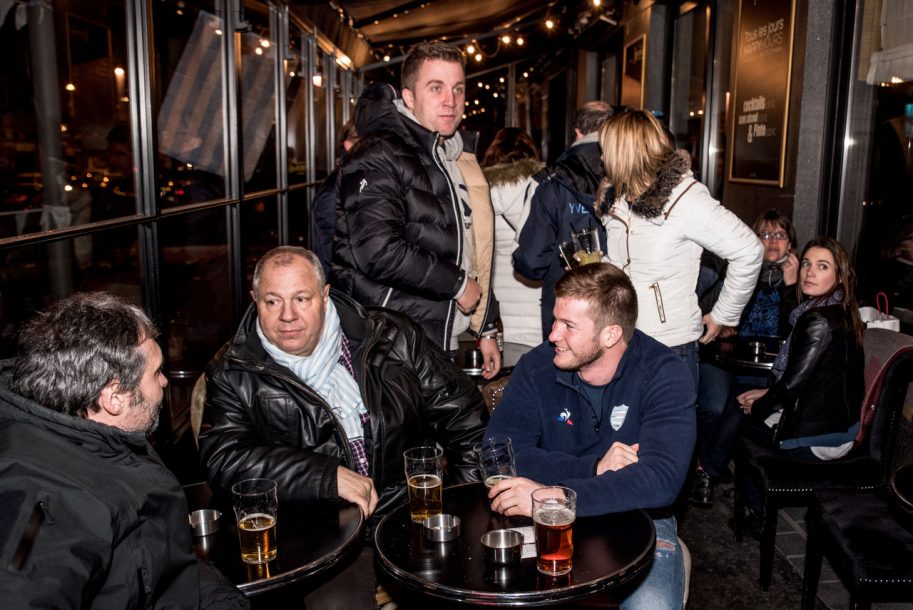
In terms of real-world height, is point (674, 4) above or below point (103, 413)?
above

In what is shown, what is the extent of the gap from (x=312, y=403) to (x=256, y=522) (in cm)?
60

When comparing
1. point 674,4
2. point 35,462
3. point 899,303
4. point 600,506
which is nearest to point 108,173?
point 35,462

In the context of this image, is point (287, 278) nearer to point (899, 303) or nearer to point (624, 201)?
point (624, 201)

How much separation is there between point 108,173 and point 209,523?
1771 mm

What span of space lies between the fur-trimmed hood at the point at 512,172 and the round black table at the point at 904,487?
2374mm

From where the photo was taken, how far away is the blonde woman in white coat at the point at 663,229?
316 cm

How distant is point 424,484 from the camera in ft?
6.80

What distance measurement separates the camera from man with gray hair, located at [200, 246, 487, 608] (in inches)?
93.5

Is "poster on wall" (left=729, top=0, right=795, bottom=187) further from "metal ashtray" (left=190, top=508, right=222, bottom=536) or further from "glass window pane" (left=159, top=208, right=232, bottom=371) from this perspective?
"metal ashtray" (left=190, top=508, right=222, bottom=536)

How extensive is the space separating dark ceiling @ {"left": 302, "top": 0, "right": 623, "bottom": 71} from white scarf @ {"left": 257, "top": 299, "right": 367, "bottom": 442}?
4507mm

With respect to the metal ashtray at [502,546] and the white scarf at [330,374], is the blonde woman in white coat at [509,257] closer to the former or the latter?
the white scarf at [330,374]

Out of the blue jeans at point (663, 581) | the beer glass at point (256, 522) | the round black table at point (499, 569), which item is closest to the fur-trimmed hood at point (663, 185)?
the blue jeans at point (663, 581)

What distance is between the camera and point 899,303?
407cm

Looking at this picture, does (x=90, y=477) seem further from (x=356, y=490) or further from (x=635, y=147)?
(x=635, y=147)
